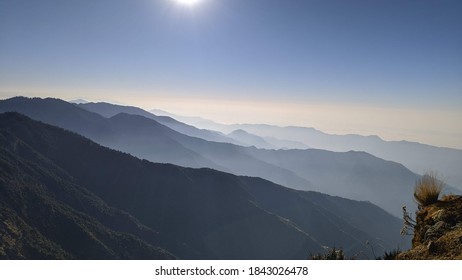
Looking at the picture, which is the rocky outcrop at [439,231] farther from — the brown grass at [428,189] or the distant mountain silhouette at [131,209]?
the distant mountain silhouette at [131,209]

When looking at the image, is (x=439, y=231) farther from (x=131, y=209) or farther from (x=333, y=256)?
(x=131, y=209)

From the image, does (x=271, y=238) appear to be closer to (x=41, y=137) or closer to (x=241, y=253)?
(x=241, y=253)

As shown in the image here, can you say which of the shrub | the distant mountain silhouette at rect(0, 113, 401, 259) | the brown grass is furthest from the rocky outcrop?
the distant mountain silhouette at rect(0, 113, 401, 259)

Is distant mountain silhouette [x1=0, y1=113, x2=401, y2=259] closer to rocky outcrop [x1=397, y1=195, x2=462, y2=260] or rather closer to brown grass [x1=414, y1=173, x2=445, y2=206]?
brown grass [x1=414, y1=173, x2=445, y2=206]

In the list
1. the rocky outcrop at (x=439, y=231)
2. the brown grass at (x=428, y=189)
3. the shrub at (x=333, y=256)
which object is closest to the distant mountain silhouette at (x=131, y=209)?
the shrub at (x=333, y=256)

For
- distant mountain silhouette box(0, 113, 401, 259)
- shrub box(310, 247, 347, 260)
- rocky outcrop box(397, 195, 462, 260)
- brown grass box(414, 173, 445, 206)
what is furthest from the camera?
distant mountain silhouette box(0, 113, 401, 259)

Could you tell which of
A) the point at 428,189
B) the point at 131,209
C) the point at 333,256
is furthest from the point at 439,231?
the point at 131,209
